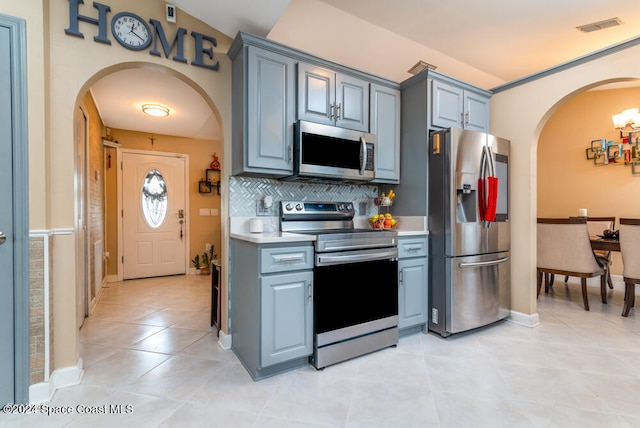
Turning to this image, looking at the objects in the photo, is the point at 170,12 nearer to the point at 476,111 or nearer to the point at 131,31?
the point at 131,31

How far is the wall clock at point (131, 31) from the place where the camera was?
1.94m

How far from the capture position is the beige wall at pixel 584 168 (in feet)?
13.3

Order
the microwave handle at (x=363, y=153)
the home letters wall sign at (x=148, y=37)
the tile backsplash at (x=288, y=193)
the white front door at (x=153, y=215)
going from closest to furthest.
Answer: the home letters wall sign at (x=148, y=37), the tile backsplash at (x=288, y=193), the microwave handle at (x=363, y=153), the white front door at (x=153, y=215)

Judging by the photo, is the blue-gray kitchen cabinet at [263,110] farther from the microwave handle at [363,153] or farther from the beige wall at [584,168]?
the beige wall at [584,168]

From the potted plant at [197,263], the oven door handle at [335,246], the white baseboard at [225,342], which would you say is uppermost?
the oven door handle at [335,246]

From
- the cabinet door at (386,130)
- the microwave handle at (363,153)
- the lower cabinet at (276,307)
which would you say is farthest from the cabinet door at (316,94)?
the lower cabinet at (276,307)

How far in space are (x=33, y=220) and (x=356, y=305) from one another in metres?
2.07

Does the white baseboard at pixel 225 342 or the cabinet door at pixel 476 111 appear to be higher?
the cabinet door at pixel 476 111

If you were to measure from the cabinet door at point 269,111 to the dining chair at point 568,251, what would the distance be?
10.4 feet

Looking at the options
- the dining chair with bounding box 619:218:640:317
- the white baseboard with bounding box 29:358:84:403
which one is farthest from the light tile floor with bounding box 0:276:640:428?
the dining chair with bounding box 619:218:640:317

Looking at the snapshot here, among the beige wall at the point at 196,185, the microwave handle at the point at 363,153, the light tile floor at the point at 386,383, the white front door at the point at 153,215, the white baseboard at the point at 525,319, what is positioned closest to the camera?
the light tile floor at the point at 386,383

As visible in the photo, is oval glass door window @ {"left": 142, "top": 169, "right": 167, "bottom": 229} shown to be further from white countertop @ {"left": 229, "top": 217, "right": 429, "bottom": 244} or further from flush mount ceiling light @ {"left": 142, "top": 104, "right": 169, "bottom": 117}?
white countertop @ {"left": 229, "top": 217, "right": 429, "bottom": 244}

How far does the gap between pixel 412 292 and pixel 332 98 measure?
181cm

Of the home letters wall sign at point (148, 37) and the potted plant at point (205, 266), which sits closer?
the home letters wall sign at point (148, 37)
